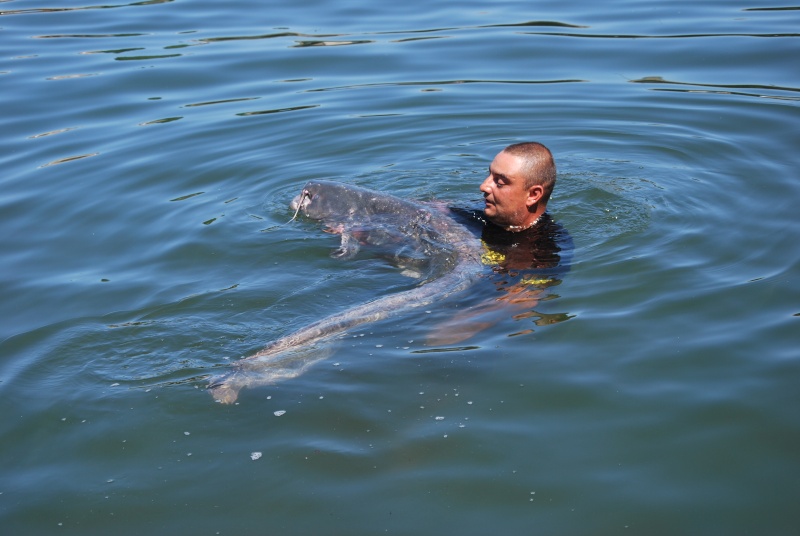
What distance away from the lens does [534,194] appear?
7.80m

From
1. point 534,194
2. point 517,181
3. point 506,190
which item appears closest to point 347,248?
point 506,190

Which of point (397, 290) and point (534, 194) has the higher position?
point (534, 194)

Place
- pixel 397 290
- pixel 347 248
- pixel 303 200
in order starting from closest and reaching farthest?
1. pixel 397 290
2. pixel 347 248
3. pixel 303 200

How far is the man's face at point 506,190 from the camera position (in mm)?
7648

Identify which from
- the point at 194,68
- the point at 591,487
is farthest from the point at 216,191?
the point at 591,487

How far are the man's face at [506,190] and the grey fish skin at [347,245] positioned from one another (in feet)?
1.10

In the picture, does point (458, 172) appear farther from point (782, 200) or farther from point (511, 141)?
point (782, 200)

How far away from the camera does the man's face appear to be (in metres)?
7.65

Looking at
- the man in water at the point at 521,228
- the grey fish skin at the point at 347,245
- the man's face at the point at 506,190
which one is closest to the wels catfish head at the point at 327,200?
the grey fish skin at the point at 347,245

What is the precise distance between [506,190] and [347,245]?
1.42 meters

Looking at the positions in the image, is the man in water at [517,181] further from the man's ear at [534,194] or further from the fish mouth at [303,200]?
the fish mouth at [303,200]

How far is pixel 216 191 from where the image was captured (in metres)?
9.37

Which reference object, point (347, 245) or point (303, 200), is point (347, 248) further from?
point (303, 200)

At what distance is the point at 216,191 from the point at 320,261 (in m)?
2.33
